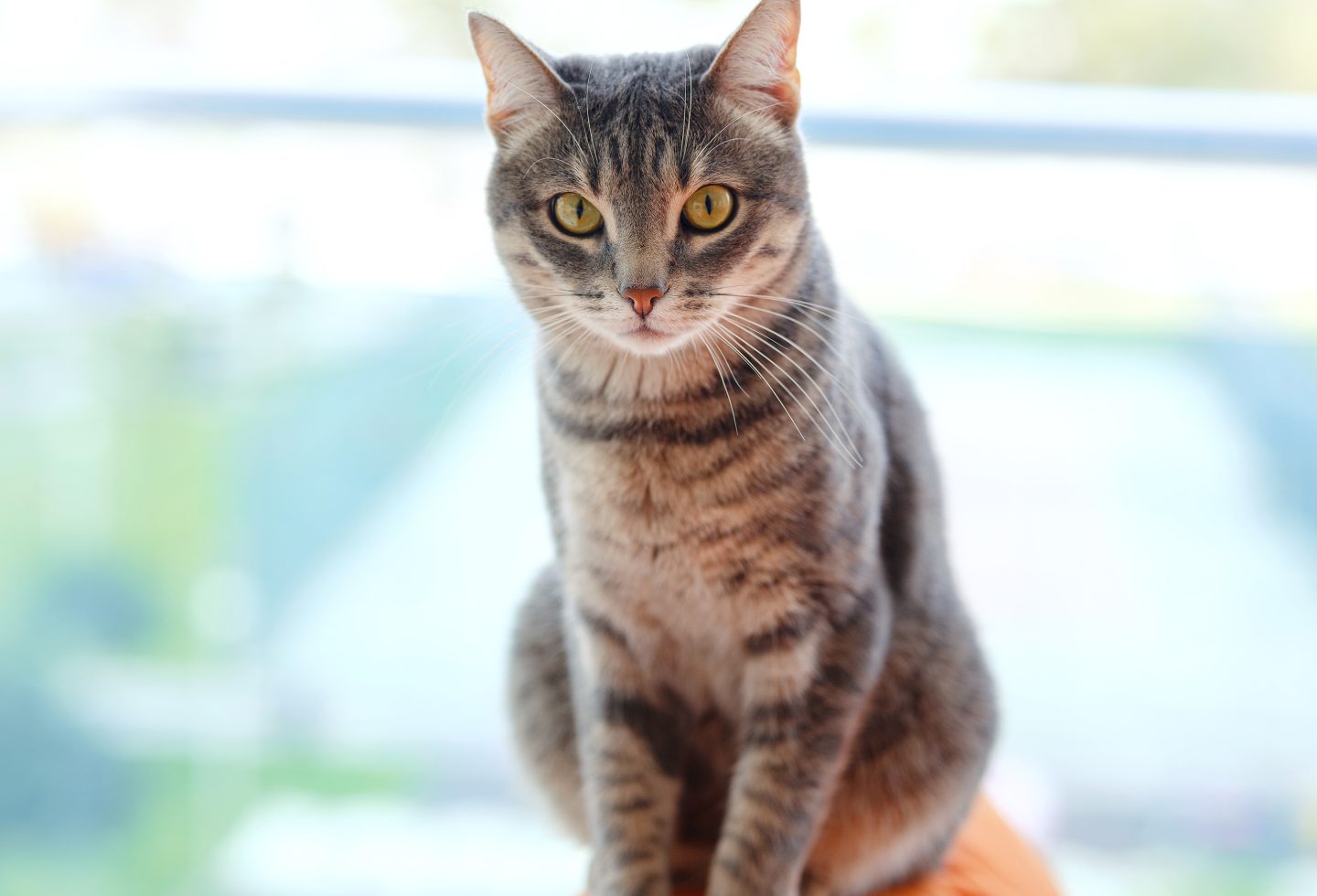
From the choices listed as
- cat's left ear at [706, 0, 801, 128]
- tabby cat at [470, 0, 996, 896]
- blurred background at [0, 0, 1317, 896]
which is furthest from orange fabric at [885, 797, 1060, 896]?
cat's left ear at [706, 0, 801, 128]

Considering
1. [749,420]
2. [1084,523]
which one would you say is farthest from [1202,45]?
[749,420]

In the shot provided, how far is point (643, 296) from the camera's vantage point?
1038 mm

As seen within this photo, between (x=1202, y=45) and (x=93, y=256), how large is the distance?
2.08 metres

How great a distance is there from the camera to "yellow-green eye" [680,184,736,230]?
1.09 metres

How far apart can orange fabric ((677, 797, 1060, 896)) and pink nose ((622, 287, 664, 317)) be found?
68cm

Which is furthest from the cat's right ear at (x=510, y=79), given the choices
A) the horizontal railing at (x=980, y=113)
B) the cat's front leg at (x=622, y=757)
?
the horizontal railing at (x=980, y=113)

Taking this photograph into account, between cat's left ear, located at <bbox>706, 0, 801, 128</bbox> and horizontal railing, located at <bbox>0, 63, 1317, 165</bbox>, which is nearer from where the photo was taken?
cat's left ear, located at <bbox>706, 0, 801, 128</bbox>

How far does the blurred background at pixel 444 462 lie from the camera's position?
2033 millimetres

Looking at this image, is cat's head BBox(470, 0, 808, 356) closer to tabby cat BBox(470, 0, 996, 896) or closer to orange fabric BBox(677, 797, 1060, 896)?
tabby cat BBox(470, 0, 996, 896)

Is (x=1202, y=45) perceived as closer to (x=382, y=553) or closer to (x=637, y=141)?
(x=637, y=141)

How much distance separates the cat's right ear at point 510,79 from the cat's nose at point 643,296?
218 mm

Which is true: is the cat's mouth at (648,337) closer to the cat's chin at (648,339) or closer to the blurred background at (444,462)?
the cat's chin at (648,339)

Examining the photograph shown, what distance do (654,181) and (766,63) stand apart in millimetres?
157

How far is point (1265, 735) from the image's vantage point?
213 cm
